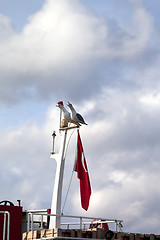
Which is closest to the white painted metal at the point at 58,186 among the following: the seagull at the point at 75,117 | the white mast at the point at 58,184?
the white mast at the point at 58,184

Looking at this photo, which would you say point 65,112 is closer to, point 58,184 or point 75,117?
point 75,117

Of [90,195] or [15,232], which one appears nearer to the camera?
[15,232]

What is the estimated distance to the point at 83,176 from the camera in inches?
967

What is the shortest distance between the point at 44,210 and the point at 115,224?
15.5 ft

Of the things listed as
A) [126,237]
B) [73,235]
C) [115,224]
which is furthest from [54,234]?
[115,224]

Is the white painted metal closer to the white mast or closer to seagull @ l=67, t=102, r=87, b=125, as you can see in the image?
the white mast

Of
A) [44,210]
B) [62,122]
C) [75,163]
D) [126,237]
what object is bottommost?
[126,237]

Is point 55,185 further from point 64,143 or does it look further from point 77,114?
point 77,114

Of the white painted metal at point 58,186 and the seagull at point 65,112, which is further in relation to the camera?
the seagull at point 65,112

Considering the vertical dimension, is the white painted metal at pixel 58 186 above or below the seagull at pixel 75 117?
below

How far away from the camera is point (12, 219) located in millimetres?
21203

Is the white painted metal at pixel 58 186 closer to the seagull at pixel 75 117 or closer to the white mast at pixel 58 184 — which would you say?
the white mast at pixel 58 184

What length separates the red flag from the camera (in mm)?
24062

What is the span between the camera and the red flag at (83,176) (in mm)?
24062
